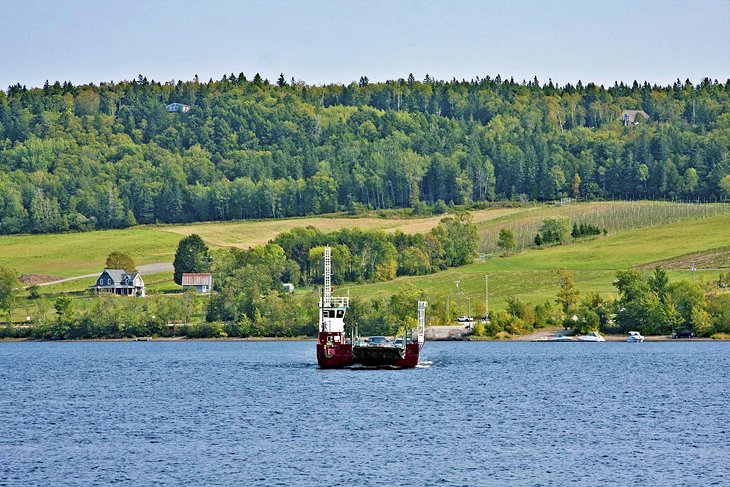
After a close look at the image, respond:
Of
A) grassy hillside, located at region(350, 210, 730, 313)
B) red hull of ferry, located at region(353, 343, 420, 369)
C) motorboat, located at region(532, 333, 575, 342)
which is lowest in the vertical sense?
red hull of ferry, located at region(353, 343, 420, 369)

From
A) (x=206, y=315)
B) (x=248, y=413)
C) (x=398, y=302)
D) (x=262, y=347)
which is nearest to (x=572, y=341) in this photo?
(x=398, y=302)

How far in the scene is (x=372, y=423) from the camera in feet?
246

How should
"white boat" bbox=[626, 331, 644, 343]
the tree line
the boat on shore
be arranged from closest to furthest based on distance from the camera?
the boat on shore < the tree line < "white boat" bbox=[626, 331, 644, 343]

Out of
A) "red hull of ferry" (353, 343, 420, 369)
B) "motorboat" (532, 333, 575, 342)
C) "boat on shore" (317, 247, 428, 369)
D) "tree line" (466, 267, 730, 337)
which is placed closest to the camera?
"boat on shore" (317, 247, 428, 369)

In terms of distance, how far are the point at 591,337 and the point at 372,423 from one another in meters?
93.8

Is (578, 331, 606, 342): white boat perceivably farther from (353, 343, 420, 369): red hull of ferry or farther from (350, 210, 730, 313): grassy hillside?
(353, 343, 420, 369): red hull of ferry

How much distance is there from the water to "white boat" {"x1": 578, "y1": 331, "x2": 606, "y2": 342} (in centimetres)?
3369

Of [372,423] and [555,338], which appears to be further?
[555,338]

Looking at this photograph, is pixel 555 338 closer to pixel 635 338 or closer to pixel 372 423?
pixel 635 338

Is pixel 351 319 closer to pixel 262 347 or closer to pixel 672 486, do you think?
pixel 262 347

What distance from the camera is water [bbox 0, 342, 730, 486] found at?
57.8 m

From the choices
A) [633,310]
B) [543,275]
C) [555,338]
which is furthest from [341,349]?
[543,275]

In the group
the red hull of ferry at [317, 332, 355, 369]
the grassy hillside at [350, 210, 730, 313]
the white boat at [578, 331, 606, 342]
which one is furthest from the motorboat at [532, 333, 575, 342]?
the red hull of ferry at [317, 332, 355, 369]

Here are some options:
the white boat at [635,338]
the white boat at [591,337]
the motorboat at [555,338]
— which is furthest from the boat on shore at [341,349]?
the white boat at [635,338]
